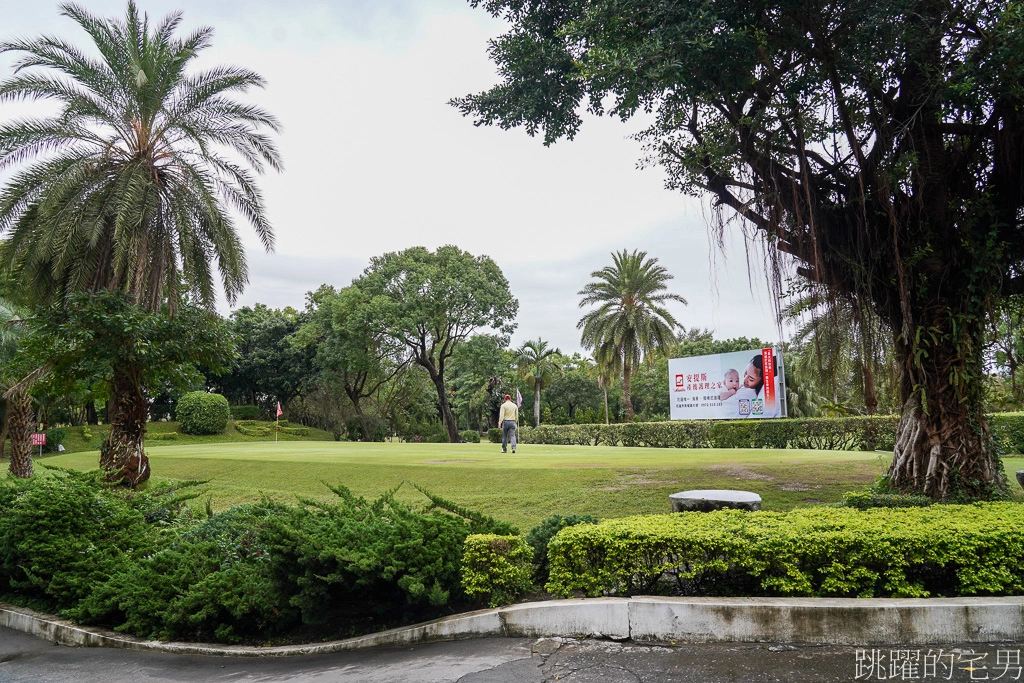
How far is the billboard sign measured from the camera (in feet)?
109

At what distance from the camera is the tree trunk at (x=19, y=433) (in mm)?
19469

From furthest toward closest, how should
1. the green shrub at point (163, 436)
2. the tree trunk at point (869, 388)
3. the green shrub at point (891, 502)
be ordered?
the green shrub at point (163, 436)
the tree trunk at point (869, 388)
the green shrub at point (891, 502)

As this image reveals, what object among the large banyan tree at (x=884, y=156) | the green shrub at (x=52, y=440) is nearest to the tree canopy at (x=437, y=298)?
the green shrub at (x=52, y=440)

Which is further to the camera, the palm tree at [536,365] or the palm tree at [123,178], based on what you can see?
the palm tree at [536,365]

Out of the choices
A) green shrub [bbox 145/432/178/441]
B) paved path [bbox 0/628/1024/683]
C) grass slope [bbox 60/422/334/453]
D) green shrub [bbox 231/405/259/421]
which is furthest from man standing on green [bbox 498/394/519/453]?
green shrub [bbox 231/405/259/421]

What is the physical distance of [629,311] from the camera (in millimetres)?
42750

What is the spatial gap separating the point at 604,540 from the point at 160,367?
38.2ft

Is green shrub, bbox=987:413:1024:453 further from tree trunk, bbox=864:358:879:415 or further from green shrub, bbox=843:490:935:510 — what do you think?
green shrub, bbox=843:490:935:510

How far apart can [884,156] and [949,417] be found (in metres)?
3.60

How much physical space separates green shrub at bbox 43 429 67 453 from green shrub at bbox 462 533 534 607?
36.0 metres

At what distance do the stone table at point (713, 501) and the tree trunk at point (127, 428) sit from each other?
1084 cm

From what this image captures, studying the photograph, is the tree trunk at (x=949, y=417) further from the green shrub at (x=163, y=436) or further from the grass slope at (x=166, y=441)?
the green shrub at (x=163, y=436)

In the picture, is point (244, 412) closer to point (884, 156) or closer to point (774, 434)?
point (774, 434)

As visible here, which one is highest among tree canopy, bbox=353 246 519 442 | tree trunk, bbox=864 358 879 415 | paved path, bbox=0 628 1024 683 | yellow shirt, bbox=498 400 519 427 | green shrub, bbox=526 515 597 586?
tree canopy, bbox=353 246 519 442
